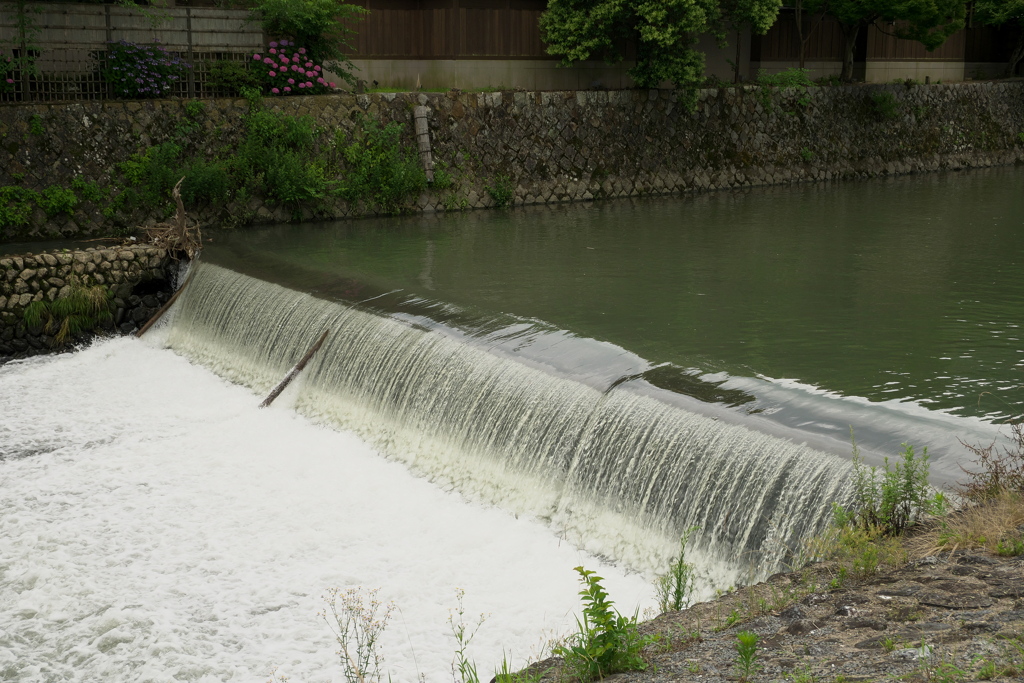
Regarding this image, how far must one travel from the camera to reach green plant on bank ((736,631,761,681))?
4.22 metres

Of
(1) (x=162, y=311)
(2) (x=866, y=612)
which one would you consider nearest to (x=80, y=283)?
(1) (x=162, y=311)

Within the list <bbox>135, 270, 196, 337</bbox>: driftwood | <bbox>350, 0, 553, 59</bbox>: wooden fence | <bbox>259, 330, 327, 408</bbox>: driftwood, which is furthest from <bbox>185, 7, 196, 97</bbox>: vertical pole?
<bbox>259, 330, 327, 408</bbox>: driftwood

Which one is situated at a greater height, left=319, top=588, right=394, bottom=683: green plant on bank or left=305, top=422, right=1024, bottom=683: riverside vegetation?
left=305, top=422, right=1024, bottom=683: riverside vegetation

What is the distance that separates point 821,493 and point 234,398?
24.4 feet

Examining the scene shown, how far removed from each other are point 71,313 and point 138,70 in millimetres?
6279

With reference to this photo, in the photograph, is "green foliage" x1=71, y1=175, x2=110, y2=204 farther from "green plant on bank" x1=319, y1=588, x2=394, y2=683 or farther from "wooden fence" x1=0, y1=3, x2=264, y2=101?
"green plant on bank" x1=319, y1=588, x2=394, y2=683

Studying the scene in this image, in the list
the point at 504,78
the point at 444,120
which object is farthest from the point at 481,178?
the point at 504,78

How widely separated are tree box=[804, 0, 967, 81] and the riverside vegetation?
70.9ft

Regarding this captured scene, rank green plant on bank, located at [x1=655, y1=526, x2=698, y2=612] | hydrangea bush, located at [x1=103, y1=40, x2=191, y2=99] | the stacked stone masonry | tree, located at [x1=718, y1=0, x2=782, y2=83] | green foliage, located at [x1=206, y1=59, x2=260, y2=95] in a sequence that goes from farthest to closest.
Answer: tree, located at [x1=718, y1=0, x2=782, y2=83]
green foliage, located at [x1=206, y1=59, x2=260, y2=95]
hydrangea bush, located at [x1=103, y1=40, x2=191, y2=99]
the stacked stone masonry
green plant on bank, located at [x1=655, y1=526, x2=698, y2=612]

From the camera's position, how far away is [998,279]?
13070mm

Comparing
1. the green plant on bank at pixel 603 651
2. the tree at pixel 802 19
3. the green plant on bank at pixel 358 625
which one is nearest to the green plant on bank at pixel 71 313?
the green plant on bank at pixel 358 625

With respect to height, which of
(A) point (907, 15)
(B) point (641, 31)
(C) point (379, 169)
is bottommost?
(C) point (379, 169)

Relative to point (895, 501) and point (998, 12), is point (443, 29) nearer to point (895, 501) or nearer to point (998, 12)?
point (998, 12)

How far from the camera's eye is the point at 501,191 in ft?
69.2
